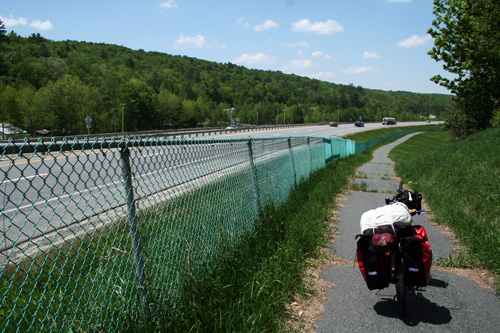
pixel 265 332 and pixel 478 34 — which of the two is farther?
pixel 478 34

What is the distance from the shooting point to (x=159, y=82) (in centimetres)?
13025

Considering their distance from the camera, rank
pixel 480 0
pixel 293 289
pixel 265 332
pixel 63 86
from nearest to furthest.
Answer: pixel 265 332
pixel 293 289
pixel 480 0
pixel 63 86

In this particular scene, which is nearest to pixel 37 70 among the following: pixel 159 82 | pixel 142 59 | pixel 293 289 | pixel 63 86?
pixel 63 86

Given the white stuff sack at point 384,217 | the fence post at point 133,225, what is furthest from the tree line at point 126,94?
the fence post at point 133,225

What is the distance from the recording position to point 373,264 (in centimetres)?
346

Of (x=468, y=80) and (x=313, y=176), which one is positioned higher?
(x=468, y=80)

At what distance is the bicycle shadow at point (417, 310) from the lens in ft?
11.4

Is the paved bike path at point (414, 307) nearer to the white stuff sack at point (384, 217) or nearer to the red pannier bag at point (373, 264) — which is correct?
the red pannier bag at point (373, 264)

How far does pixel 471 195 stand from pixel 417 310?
198 inches

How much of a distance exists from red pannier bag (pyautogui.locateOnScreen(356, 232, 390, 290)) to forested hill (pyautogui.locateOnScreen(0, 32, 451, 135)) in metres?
69.6

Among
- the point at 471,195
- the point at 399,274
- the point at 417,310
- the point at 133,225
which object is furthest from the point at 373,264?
the point at 471,195

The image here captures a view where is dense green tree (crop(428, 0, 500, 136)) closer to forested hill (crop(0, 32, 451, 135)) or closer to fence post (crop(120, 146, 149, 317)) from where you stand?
fence post (crop(120, 146, 149, 317))

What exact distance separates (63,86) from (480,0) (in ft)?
228

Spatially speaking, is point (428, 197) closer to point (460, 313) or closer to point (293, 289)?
point (460, 313)
